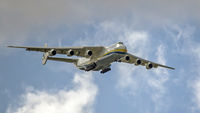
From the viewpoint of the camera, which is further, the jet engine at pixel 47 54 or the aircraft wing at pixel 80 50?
the aircraft wing at pixel 80 50

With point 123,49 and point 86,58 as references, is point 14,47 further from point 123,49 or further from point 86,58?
point 123,49

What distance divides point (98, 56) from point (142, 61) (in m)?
10.5

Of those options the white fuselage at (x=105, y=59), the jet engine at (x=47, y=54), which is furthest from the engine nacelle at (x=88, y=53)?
the jet engine at (x=47, y=54)

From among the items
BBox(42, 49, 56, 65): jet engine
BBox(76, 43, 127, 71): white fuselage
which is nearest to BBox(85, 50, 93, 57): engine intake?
BBox(76, 43, 127, 71): white fuselage

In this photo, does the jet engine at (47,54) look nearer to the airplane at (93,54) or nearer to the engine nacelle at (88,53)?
the airplane at (93,54)

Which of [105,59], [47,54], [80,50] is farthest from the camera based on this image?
[80,50]

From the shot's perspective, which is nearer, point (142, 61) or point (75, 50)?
point (75, 50)

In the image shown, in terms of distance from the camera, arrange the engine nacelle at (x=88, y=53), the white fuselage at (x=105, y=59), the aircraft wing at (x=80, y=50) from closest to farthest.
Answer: the white fuselage at (x=105, y=59), the aircraft wing at (x=80, y=50), the engine nacelle at (x=88, y=53)

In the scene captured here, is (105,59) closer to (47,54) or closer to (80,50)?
(80,50)

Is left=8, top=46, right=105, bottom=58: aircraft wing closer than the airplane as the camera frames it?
No

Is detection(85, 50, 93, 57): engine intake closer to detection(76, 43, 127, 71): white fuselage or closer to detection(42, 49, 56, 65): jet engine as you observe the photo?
detection(76, 43, 127, 71): white fuselage

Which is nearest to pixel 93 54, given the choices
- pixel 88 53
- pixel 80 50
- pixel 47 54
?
pixel 88 53

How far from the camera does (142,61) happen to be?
55344mm

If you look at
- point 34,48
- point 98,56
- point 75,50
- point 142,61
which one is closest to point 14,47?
point 34,48
